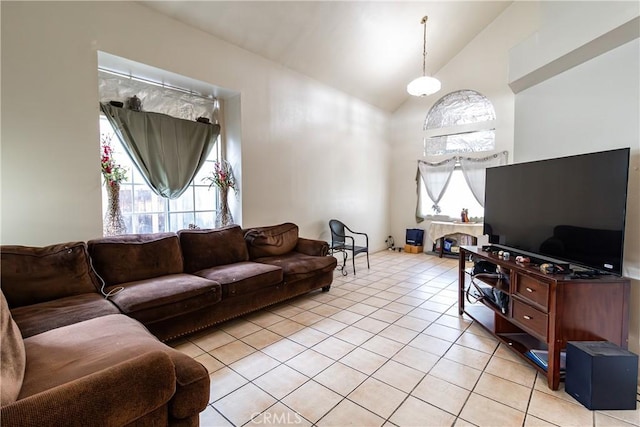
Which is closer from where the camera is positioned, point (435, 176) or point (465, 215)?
point (465, 215)

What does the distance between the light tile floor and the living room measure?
92cm

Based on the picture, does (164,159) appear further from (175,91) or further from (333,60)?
(333,60)

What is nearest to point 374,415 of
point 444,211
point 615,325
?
point 615,325

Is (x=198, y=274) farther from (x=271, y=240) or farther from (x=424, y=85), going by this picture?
(x=424, y=85)

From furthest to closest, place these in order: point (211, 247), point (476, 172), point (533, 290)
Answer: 1. point (476, 172)
2. point (211, 247)
3. point (533, 290)

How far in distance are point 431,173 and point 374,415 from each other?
5.32 m

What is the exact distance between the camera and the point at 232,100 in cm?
401

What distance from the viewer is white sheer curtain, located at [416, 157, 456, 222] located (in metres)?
6.01

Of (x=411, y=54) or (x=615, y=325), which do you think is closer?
(x=615, y=325)

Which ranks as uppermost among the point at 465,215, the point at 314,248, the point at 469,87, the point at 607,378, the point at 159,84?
the point at 469,87

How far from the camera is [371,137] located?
20.5 feet

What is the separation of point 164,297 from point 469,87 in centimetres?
604

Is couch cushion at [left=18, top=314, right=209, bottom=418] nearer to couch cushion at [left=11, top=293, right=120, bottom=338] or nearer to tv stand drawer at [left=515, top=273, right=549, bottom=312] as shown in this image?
couch cushion at [left=11, top=293, right=120, bottom=338]

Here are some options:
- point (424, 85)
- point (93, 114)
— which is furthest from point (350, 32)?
point (93, 114)
